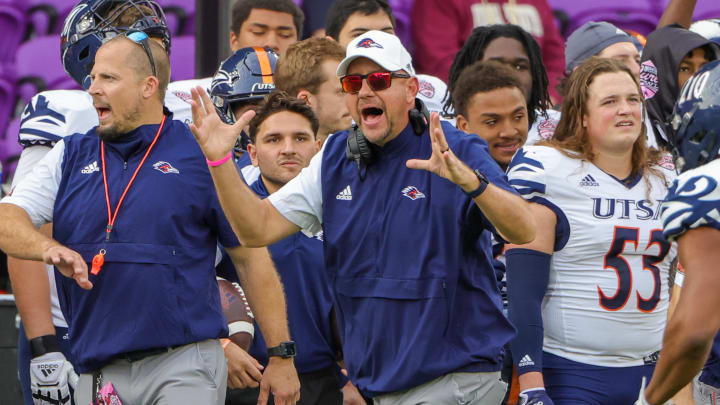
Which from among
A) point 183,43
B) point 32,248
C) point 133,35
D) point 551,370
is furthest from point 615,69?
point 183,43

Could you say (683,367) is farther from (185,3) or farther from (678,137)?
(185,3)

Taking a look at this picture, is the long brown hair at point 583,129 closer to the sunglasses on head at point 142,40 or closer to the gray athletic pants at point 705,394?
the gray athletic pants at point 705,394

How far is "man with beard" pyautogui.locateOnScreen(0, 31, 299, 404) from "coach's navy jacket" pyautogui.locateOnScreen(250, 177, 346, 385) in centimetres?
39

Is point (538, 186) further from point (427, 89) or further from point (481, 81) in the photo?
point (427, 89)

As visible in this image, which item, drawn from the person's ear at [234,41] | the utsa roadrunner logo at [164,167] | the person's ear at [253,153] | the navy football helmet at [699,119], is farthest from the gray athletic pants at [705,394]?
the person's ear at [234,41]

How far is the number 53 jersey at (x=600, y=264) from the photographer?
18.2 feet

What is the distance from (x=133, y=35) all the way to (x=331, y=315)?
1.45 meters

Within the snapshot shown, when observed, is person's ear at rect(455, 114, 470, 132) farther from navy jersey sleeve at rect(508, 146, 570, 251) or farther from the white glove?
the white glove

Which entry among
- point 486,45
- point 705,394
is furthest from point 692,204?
point 486,45

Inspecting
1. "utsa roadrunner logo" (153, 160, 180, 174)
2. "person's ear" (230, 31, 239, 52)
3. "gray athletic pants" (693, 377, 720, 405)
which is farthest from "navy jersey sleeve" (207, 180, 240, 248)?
"person's ear" (230, 31, 239, 52)

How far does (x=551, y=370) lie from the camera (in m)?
5.63

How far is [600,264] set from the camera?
558 cm

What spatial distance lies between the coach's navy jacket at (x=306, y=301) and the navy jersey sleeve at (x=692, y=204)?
2.15m

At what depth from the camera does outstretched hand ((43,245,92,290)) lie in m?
4.76
